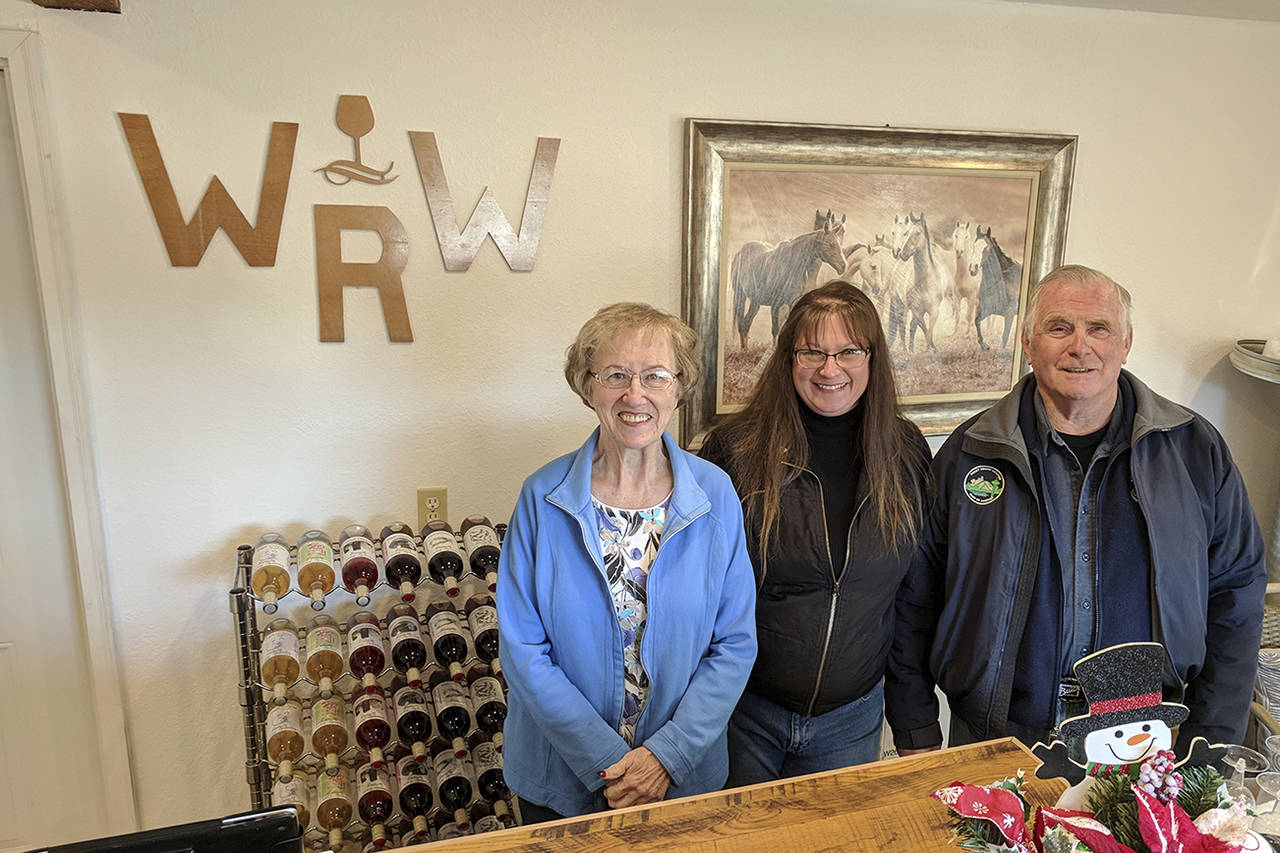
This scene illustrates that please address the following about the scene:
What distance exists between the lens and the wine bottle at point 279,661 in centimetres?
188

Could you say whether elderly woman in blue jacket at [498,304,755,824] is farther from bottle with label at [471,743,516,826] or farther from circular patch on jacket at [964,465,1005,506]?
circular patch on jacket at [964,465,1005,506]

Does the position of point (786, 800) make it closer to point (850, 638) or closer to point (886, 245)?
point (850, 638)

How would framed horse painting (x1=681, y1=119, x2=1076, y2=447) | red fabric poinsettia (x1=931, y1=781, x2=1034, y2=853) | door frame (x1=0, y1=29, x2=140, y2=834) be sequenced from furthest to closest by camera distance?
framed horse painting (x1=681, y1=119, x2=1076, y2=447) < door frame (x1=0, y1=29, x2=140, y2=834) < red fabric poinsettia (x1=931, y1=781, x2=1034, y2=853)

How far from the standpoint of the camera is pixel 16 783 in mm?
2160

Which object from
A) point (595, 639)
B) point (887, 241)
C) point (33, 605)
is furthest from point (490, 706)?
point (887, 241)

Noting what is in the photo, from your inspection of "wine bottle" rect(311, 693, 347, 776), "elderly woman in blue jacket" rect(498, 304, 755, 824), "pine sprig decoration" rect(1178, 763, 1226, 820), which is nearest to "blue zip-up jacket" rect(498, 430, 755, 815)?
"elderly woman in blue jacket" rect(498, 304, 755, 824)

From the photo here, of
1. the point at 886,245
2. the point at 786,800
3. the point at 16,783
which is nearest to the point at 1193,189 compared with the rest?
the point at 886,245

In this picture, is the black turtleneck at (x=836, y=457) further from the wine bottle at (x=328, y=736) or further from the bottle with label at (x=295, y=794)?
the bottle with label at (x=295, y=794)

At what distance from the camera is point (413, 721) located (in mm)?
1937

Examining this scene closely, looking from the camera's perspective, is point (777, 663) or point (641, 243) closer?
point (777, 663)

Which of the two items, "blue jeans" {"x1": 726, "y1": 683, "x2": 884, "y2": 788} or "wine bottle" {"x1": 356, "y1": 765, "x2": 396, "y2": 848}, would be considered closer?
"blue jeans" {"x1": 726, "y1": 683, "x2": 884, "y2": 788}

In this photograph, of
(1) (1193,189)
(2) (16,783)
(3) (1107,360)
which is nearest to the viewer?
(3) (1107,360)

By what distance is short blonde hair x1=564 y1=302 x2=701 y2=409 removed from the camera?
1.50 meters

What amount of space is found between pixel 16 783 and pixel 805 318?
2.40 metres
